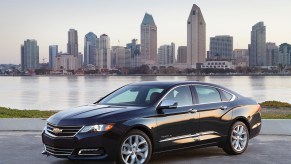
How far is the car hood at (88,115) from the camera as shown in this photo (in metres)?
7.75

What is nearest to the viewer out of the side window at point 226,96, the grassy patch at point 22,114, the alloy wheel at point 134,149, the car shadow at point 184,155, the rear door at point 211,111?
the alloy wheel at point 134,149

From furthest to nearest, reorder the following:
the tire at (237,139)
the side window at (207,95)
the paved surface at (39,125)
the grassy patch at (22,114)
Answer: the grassy patch at (22,114) → the paved surface at (39,125) → the tire at (237,139) → the side window at (207,95)

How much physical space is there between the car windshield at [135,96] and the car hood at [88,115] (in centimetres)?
39

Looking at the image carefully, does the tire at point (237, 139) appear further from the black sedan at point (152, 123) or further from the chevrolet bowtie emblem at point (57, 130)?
the chevrolet bowtie emblem at point (57, 130)

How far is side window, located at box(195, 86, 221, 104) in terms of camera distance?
9.23 m

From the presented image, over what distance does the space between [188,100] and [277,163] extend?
6.16 ft

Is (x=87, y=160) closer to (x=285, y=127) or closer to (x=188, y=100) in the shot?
(x=188, y=100)

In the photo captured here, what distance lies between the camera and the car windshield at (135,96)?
8570 mm

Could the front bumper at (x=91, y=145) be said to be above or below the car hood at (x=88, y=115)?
below

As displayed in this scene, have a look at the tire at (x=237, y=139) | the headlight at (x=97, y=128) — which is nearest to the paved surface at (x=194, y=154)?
the tire at (x=237, y=139)

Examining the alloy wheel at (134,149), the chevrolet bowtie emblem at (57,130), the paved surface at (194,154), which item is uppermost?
the chevrolet bowtie emblem at (57,130)

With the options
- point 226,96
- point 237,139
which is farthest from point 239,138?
point 226,96


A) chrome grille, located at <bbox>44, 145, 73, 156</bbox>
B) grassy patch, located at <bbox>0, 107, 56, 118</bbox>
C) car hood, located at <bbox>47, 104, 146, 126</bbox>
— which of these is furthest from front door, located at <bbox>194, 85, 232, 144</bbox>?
grassy patch, located at <bbox>0, 107, 56, 118</bbox>

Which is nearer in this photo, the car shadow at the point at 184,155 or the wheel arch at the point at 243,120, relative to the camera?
the car shadow at the point at 184,155
